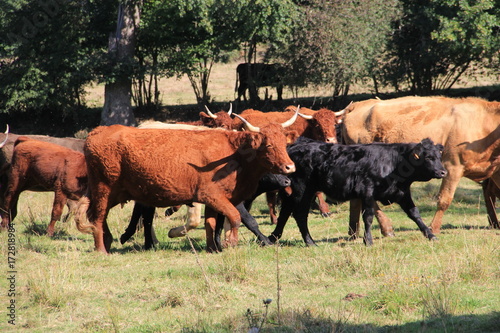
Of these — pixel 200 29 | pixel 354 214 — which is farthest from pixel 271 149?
pixel 200 29

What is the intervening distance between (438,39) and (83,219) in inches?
662

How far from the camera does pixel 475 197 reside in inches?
562

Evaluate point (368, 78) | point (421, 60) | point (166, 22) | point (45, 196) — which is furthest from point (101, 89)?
point (45, 196)

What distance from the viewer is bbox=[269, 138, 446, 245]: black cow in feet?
31.3

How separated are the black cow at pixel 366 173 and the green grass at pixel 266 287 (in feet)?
1.98

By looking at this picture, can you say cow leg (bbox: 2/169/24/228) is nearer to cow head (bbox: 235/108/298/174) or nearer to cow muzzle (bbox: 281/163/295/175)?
cow head (bbox: 235/108/298/174)

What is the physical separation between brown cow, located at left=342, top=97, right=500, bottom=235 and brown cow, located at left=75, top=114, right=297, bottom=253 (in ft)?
6.78

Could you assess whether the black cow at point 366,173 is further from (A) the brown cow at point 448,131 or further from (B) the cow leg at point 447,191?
(B) the cow leg at point 447,191

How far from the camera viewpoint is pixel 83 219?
9.67 m

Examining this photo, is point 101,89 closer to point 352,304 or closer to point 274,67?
point 274,67

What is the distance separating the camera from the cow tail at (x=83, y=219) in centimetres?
949

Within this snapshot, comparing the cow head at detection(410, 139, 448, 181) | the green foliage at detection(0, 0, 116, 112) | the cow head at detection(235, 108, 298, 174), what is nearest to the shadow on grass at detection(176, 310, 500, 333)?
the cow head at detection(235, 108, 298, 174)

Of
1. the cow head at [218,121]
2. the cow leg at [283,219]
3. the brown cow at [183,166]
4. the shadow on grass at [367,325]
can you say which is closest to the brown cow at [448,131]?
the cow leg at [283,219]

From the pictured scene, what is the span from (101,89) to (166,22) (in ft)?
48.8
